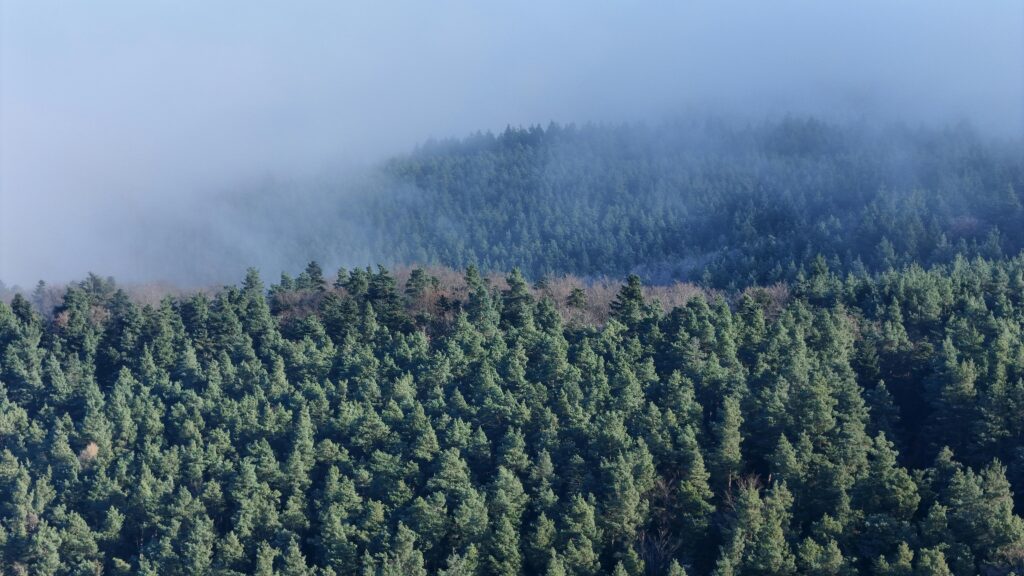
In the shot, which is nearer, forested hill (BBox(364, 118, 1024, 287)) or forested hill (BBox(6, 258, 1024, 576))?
forested hill (BBox(6, 258, 1024, 576))

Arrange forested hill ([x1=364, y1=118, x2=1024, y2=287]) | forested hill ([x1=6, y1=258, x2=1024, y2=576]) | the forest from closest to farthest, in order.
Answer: forested hill ([x1=6, y1=258, x2=1024, y2=576]) → the forest → forested hill ([x1=364, y1=118, x2=1024, y2=287])

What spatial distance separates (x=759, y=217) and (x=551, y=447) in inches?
4254

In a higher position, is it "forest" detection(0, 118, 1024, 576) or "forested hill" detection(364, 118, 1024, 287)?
"forested hill" detection(364, 118, 1024, 287)

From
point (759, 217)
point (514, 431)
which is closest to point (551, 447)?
point (514, 431)

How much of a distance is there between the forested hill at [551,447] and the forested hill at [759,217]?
5259 centimetres

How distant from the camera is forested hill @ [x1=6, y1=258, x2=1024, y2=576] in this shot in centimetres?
5622

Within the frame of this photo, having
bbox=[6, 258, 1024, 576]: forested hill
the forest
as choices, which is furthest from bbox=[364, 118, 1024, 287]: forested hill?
bbox=[6, 258, 1024, 576]: forested hill

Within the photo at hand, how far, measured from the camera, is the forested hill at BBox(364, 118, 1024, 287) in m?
136

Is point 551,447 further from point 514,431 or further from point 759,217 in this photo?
point 759,217

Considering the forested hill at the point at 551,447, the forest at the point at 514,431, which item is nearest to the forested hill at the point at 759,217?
the forest at the point at 514,431

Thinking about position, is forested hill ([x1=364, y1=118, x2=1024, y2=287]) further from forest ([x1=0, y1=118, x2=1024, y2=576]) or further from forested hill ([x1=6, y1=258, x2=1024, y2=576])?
forested hill ([x1=6, y1=258, x2=1024, y2=576])

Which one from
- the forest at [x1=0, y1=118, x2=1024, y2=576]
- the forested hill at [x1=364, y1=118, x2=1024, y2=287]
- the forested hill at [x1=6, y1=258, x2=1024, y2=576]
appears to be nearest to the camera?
the forested hill at [x1=6, y1=258, x2=1024, y2=576]

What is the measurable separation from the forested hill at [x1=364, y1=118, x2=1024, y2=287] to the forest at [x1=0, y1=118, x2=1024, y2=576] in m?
42.4

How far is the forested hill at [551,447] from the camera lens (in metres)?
56.2
